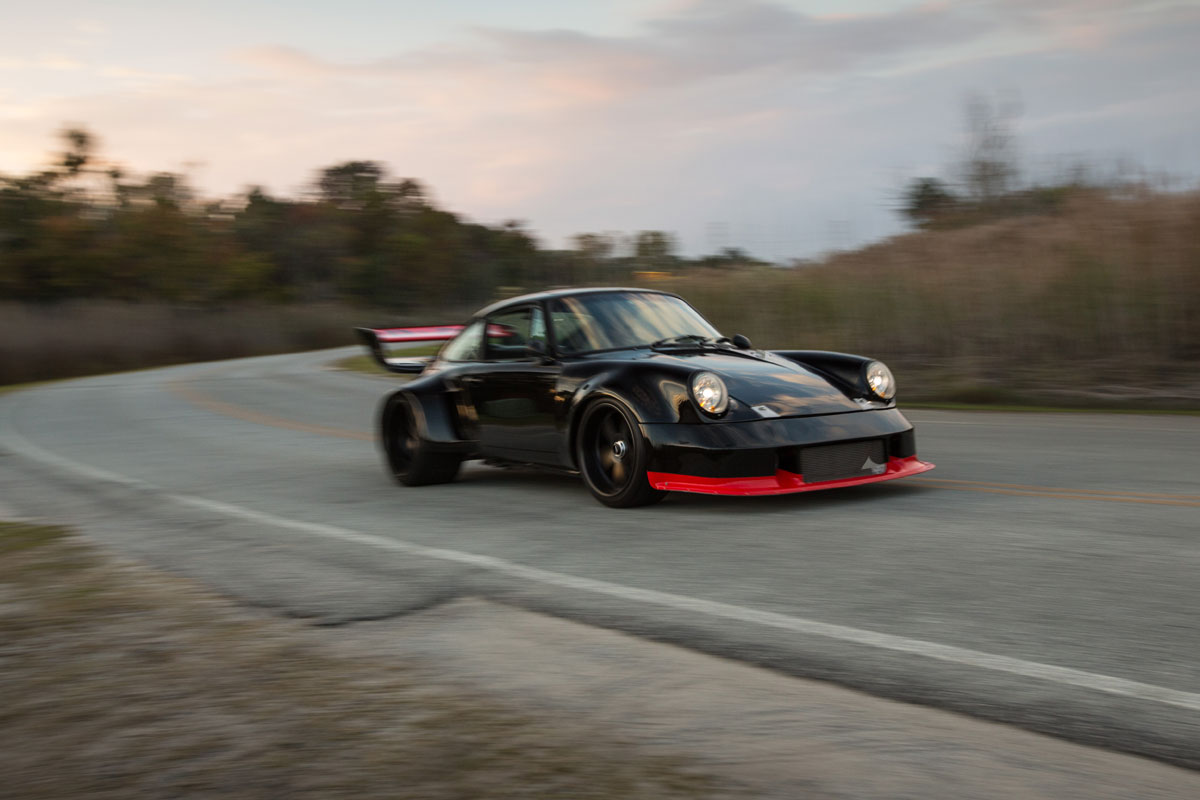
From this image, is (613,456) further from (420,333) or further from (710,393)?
(420,333)

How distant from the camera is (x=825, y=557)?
5273 mm

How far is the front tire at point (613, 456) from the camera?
6703 millimetres

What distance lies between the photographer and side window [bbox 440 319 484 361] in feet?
27.7

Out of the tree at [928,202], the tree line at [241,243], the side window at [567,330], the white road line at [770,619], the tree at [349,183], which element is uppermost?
the tree at [349,183]

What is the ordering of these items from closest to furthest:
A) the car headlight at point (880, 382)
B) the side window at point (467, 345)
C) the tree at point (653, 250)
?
1. the car headlight at point (880, 382)
2. the side window at point (467, 345)
3. the tree at point (653, 250)

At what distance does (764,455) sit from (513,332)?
7.92ft

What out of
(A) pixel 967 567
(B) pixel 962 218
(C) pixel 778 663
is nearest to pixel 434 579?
(C) pixel 778 663

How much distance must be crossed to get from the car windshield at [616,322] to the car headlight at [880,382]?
1203 mm

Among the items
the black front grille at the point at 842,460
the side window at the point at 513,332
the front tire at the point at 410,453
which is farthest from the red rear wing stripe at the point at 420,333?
the black front grille at the point at 842,460

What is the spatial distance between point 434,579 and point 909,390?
12.4 metres

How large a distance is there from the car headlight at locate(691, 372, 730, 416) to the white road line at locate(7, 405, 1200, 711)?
1.57m

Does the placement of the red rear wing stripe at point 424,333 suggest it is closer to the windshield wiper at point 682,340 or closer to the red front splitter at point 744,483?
the windshield wiper at point 682,340

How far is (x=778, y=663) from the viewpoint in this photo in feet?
12.3

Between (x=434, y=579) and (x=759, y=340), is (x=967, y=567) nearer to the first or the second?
(x=434, y=579)
